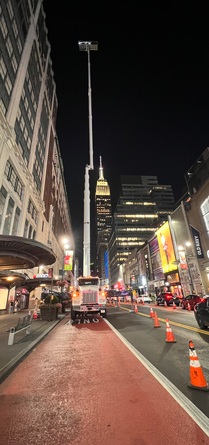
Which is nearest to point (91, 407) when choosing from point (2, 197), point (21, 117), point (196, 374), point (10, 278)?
point (196, 374)

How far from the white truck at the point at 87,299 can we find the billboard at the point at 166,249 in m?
34.9

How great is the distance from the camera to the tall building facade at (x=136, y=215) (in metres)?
133

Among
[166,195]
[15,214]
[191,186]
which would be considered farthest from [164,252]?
[166,195]

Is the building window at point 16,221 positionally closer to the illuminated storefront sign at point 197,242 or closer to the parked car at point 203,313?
the parked car at point 203,313

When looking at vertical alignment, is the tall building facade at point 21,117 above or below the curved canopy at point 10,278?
above

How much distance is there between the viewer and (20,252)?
1268 centimetres

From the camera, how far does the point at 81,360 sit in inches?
274

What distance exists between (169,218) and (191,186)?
9.19 m

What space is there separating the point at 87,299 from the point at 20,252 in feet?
23.1

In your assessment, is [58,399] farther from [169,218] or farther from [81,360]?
[169,218]

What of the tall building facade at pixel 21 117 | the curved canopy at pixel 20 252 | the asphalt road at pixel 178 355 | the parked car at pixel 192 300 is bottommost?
Answer: the asphalt road at pixel 178 355

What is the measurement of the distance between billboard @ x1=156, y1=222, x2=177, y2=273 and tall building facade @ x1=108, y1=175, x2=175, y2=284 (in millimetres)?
62380

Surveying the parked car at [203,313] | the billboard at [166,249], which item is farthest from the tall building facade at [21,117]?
the billboard at [166,249]

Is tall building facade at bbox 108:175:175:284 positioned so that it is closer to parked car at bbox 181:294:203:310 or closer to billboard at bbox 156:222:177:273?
billboard at bbox 156:222:177:273
